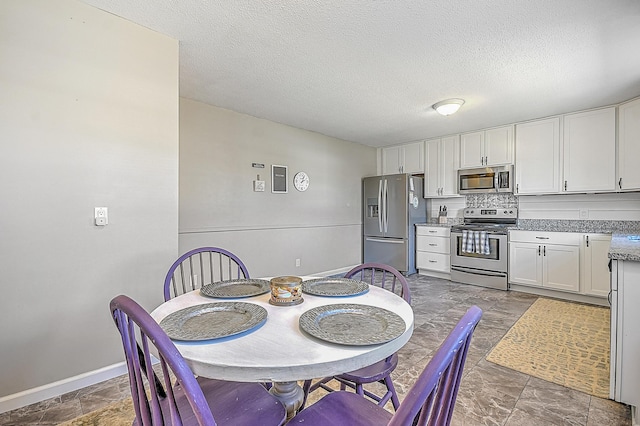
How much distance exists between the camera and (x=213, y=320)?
113 cm

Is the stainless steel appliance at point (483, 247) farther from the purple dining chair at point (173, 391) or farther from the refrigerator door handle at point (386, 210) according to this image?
the purple dining chair at point (173, 391)

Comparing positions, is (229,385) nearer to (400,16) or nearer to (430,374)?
(430,374)

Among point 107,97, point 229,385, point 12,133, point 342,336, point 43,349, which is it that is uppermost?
point 107,97

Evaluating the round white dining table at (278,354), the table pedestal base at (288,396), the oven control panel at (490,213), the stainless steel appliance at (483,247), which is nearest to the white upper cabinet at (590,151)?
the oven control panel at (490,213)

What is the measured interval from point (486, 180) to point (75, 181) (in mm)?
4711

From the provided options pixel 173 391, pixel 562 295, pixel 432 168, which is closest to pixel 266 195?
pixel 432 168

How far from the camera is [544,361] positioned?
2.30 m

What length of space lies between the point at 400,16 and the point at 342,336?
1.97 meters

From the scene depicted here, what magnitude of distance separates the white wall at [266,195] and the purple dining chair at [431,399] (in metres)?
2.86

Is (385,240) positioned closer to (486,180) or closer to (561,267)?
(486,180)

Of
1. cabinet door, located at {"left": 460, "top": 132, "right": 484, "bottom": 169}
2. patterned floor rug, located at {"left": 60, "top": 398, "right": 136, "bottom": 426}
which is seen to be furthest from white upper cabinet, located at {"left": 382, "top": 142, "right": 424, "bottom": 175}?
patterned floor rug, located at {"left": 60, "top": 398, "right": 136, "bottom": 426}

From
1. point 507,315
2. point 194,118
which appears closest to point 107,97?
point 194,118

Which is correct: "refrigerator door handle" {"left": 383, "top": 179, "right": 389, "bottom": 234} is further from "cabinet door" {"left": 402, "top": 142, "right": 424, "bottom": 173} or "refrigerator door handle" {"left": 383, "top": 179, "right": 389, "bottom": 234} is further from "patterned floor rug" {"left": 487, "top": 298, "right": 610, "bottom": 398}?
"patterned floor rug" {"left": 487, "top": 298, "right": 610, "bottom": 398}

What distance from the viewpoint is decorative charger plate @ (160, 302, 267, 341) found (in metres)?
1.00
